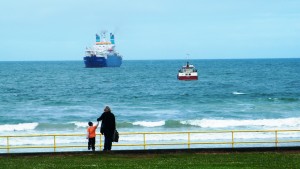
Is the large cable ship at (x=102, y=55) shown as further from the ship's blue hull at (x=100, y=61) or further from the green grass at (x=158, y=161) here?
the green grass at (x=158, y=161)

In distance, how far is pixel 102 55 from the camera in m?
171

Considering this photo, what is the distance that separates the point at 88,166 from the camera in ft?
53.6

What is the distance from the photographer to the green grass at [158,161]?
16391mm

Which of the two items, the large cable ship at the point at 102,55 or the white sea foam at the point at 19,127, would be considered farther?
the large cable ship at the point at 102,55

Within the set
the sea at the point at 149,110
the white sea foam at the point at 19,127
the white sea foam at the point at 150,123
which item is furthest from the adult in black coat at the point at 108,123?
the white sea foam at the point at 19,127

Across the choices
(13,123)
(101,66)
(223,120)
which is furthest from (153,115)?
(101,66)

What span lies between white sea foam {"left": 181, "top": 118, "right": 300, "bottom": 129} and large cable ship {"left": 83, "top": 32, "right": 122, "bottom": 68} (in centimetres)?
12532

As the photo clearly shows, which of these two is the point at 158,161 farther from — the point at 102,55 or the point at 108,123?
the point at 102,55

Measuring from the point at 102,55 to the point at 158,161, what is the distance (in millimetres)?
154198

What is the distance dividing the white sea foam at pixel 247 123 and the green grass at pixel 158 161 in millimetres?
21330

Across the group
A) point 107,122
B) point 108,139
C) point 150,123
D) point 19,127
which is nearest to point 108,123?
point 107,122

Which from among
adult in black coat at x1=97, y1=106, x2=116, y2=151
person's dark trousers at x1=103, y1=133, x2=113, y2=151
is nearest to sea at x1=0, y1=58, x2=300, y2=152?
person's dark trousers at x1=103, y1=133, x2=113, y2=151

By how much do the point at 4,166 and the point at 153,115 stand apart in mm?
32071

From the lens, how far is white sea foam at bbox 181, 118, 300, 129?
4022 cm
